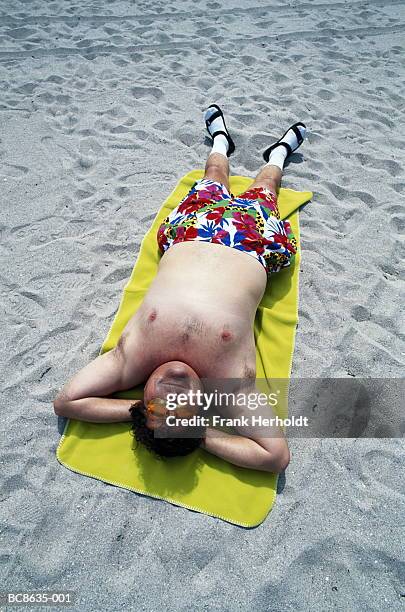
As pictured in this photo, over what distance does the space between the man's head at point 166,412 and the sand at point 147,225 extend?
1.25ft

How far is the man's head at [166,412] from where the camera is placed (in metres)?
2.10

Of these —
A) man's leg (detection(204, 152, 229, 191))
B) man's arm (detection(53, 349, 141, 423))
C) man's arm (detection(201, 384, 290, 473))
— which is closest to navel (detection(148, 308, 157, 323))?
man's arm (detection(53, 349, 141, 423))

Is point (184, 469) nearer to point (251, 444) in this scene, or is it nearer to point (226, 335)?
point (251, 444)

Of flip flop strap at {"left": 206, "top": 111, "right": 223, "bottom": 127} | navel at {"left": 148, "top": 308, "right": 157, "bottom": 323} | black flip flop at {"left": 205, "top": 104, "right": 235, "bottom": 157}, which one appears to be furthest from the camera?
flip flop strap at {"left": 206, "top": 111, "right": 223, "bottom": 127}

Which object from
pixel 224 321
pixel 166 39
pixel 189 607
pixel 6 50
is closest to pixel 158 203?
pixel 224 321

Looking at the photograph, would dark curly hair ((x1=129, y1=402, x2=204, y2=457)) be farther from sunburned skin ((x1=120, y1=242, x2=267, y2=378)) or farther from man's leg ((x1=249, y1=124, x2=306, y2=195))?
man's leg ((x1=249, y1=124, x2=306, y2=195))

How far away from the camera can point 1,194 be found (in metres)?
3.98

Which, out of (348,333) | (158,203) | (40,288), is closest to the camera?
(348,333)

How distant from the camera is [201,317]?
2336 mm

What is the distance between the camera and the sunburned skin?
230cm

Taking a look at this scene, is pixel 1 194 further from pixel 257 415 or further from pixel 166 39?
pixel 166 39

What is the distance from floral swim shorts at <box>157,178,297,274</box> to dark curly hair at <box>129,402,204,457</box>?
120cm

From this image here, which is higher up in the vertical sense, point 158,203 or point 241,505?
point 158,203

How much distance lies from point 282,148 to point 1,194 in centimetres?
278
